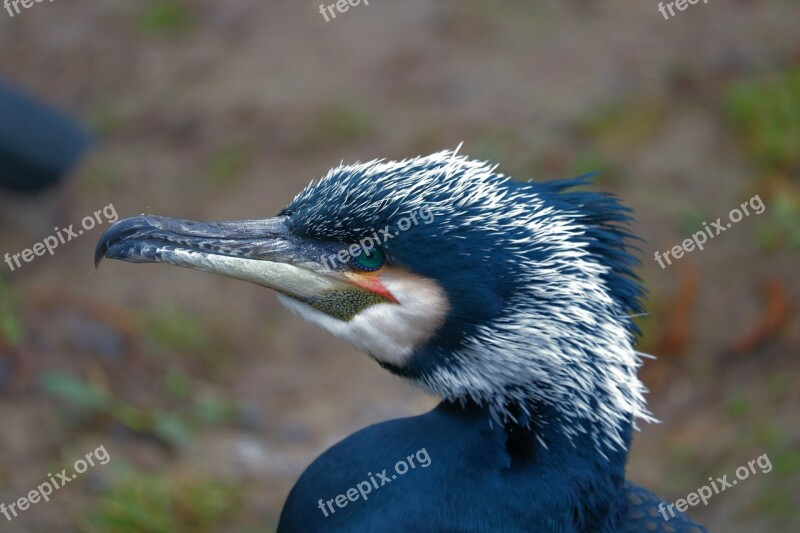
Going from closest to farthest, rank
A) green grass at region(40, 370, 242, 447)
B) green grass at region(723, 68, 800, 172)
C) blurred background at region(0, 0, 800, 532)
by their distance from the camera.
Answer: blurred background at region(0, 0, 800, 532), green grass at region(40, 370, 242, 447), green grass at region(723, 68, 800, 172)

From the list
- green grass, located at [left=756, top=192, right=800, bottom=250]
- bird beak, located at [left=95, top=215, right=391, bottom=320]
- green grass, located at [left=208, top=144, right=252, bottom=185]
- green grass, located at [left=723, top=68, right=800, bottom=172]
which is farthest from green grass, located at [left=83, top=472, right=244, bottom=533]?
green grass, located at [left=723, top=68, right=800, bottom=172]

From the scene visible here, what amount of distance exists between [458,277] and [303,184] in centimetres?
488

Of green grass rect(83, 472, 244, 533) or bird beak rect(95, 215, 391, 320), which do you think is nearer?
bird beak rect(95, 215, 391, 320)

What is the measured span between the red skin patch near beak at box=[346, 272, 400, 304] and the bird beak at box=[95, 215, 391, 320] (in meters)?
0.01

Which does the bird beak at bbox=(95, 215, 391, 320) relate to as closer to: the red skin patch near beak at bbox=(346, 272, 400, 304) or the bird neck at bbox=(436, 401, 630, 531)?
the red skin patch near beak at bbox=(346, 272, 400, 304)

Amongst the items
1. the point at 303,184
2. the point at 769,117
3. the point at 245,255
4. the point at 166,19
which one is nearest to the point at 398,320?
the point at 245,255

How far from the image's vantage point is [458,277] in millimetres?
2443

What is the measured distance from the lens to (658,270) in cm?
623

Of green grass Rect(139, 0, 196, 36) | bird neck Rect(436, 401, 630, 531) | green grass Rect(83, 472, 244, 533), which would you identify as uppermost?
green grass Rect(139, 0, 196, 36)

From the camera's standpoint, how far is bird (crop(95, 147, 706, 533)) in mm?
2477

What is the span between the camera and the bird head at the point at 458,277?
8.11ft

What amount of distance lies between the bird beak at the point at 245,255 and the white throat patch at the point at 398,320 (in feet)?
0.11

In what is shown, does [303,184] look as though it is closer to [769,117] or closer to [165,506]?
[165,506]

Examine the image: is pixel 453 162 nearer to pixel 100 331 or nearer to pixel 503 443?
pixel 503 443
